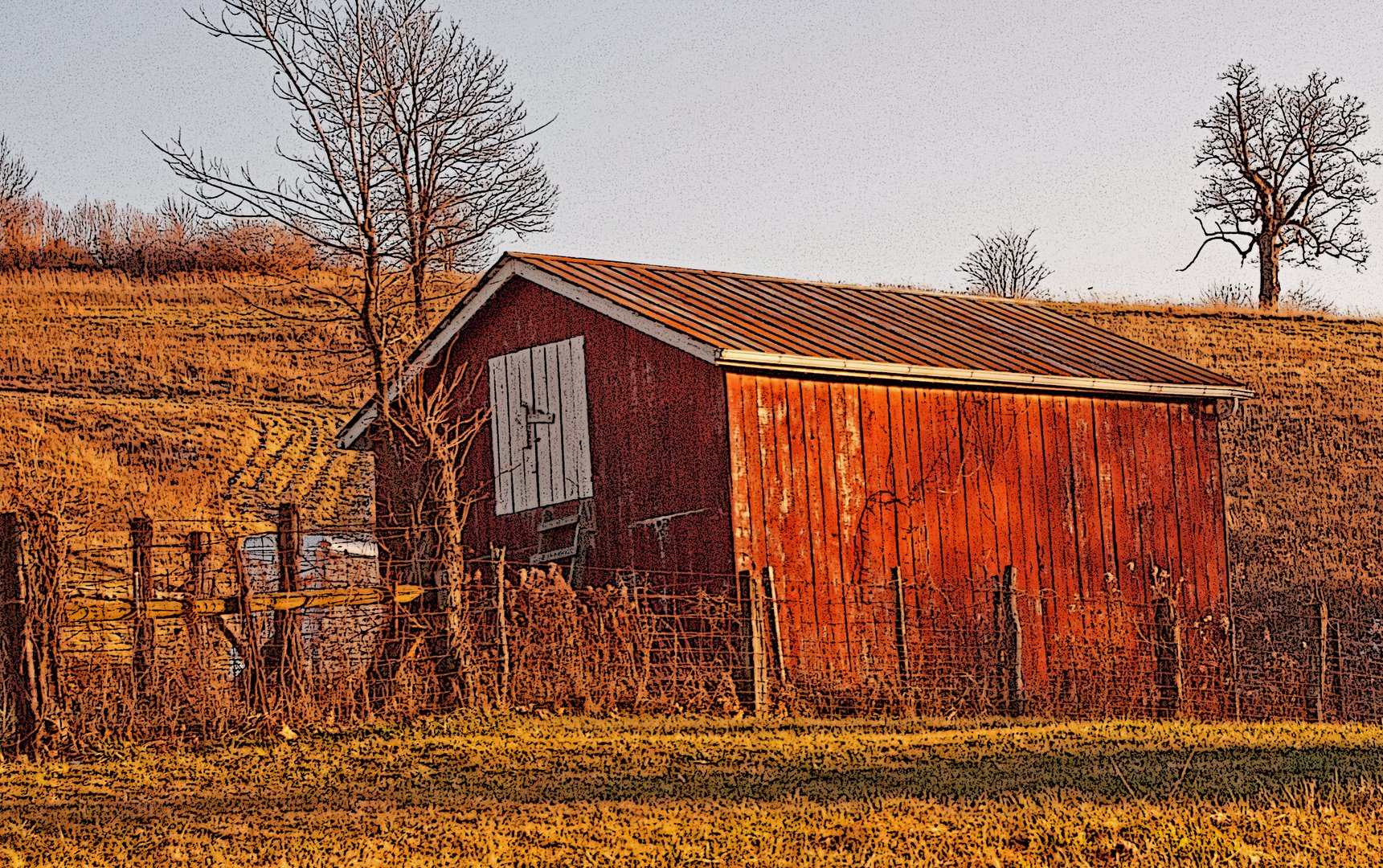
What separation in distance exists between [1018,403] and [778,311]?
10.3ft

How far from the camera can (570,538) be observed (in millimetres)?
19094

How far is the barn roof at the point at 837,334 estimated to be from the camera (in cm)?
1811

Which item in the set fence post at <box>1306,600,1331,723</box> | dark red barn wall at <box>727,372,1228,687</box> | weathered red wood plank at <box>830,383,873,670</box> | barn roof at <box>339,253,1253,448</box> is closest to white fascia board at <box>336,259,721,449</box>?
barn roof at <box>339,253,1253,448</box>

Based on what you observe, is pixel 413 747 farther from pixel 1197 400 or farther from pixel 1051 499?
pixel 1197 400

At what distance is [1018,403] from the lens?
20.2m

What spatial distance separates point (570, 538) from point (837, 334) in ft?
13.2

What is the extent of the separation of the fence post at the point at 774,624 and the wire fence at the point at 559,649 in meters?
0.04

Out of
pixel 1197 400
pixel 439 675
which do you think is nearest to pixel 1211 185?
pixel 1197 400

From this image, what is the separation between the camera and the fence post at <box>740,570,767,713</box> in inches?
597

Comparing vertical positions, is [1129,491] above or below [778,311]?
below

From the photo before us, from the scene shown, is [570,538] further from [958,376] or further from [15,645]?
[15,645]

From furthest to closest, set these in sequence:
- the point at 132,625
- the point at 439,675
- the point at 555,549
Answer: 1. the point at 555,549
2. the point at 439,675
3. the point at 132,625

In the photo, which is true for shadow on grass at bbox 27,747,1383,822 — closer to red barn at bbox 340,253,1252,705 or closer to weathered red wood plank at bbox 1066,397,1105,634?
red barn at bbox 340,253,1252,705

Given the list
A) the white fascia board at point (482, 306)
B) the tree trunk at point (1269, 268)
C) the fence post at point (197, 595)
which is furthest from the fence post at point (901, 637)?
the tree trunk at point (1269, 268)
